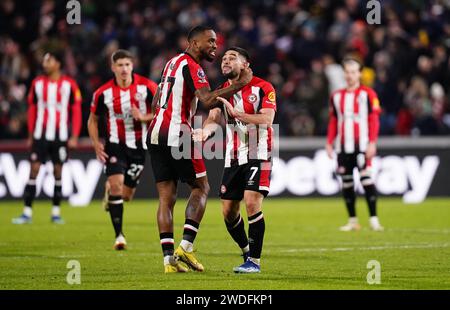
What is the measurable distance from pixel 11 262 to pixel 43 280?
1.68 meters

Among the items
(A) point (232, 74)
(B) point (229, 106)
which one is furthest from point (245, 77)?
(B) point (229, 106)

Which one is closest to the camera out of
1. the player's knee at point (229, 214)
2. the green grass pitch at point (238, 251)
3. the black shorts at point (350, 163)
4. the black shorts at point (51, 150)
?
the green grass pitch at point (238, 251)

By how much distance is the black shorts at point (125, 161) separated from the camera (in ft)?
40.7

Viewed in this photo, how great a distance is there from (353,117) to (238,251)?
4.42m

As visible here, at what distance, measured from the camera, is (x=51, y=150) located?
16344 millimetres

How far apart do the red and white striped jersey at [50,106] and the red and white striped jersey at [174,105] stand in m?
6.75

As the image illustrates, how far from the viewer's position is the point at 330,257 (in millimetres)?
11016

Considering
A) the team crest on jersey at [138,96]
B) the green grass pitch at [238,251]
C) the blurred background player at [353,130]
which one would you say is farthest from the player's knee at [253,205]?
the blurred background player at [353,130]

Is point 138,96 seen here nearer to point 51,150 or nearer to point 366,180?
point 51,150

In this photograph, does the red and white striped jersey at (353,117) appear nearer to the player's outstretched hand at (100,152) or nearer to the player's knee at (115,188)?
the player's knee at (115,188)

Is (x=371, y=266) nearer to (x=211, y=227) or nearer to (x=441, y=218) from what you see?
(x=211, y=227)

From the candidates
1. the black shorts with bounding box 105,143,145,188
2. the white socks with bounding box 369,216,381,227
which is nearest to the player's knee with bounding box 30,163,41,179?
the black shorts with bounding box 105,143,145,188

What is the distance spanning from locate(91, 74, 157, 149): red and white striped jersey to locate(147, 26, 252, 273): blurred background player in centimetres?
287
